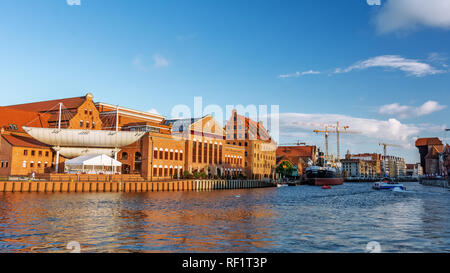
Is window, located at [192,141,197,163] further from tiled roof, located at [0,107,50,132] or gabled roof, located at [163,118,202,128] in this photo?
tiled roof, located at [0,107,50,132]

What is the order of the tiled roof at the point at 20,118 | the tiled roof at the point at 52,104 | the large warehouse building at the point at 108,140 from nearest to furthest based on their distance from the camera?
the large warehouse building at the point at 108,140 < the tiled roof at the point at 20,118 < the tiled roof at the point at 52,104

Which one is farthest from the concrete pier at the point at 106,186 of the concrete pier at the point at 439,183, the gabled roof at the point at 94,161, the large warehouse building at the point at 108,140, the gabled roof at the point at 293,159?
the gabled roof at the point at 293,159

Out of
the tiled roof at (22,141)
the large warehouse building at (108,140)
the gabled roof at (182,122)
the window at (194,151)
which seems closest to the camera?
the tiled roof at (22,141)

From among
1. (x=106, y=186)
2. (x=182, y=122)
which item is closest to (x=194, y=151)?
(x=182, y=122)

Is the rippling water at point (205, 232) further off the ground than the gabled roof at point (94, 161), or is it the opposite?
the gabled roof at point (94, 161)

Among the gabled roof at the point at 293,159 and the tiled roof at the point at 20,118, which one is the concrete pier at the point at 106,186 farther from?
the gabled roof at the point at 293,159

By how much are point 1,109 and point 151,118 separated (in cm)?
3922

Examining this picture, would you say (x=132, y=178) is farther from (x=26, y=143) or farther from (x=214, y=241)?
(x=214, y=241)

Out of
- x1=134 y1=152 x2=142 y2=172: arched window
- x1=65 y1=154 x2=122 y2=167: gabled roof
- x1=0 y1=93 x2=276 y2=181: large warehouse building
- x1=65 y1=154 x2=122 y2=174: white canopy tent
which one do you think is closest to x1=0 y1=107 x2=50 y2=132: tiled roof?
x1=0 y1=93 x2=276 y2=181: large warehouse building

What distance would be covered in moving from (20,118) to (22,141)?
42.3ft

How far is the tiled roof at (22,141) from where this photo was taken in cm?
8225

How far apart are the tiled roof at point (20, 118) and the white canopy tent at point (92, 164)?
22.9 meters

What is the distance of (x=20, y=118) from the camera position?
311 ft

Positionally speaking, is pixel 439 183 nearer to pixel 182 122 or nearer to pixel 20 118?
pixel 182 122
